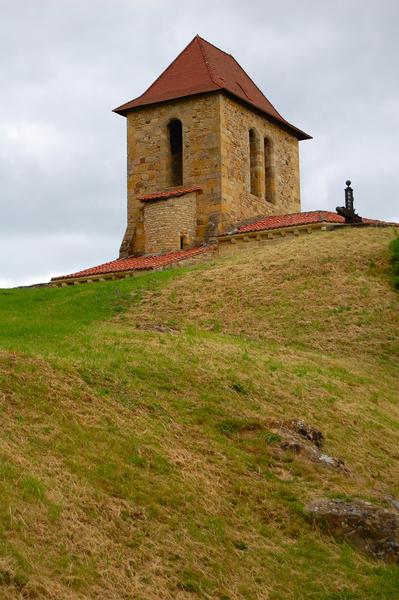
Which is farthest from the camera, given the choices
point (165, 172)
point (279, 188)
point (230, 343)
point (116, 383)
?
point (279, 188)

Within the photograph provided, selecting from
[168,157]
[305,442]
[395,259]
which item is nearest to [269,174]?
[168,157]

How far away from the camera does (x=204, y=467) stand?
495 inches

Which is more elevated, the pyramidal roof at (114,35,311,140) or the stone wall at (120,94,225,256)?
the pyramidal roof at (114,35,311,140)

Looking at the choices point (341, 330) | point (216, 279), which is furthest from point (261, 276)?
point (341, 330)

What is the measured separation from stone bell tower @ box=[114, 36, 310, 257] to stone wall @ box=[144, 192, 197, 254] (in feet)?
0.12

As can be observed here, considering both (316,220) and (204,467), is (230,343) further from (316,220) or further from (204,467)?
(316,220)

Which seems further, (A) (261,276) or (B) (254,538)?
(A) (261,276)

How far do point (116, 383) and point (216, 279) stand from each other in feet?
39.8

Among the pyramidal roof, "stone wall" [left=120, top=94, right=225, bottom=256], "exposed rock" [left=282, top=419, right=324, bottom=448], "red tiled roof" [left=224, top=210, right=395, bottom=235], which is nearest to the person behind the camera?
"exposed rock" [left=282, top=419, right=324, bottom=448]

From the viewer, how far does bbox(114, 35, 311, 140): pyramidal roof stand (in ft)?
112

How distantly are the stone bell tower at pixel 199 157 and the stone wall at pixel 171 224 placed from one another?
0.12 feet

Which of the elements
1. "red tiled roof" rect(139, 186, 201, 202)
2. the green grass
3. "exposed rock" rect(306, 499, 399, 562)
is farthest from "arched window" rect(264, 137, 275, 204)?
"exposed rock" rect(306, 499, 399, 562)

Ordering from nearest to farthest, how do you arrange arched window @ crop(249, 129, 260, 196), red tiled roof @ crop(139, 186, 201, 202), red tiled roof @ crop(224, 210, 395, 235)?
1. red tiled roof @ crop(224, 210, 395, 235)
2. red tiled roof @ crop(139, 186, 201, 202)
3. arched window @ crop(249, 129, 260, 196)

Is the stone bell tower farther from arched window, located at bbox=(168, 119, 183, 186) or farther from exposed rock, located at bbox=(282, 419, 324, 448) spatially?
exposed rock, located at bbox=(282, 419, 324, 448)
